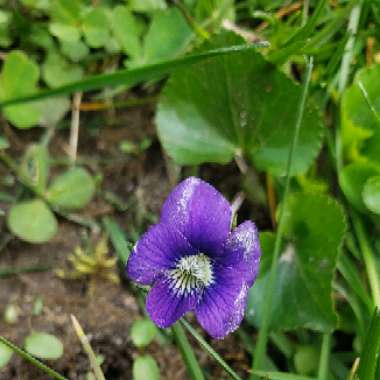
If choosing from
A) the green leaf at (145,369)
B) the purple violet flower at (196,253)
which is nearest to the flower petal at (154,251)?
the purple violet flower at (196,253)

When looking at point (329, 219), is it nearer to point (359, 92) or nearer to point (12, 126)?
point (359, 92)

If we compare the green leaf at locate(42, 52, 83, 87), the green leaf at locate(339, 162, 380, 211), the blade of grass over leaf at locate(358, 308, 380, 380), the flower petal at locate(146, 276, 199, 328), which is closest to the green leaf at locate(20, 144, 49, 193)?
the green leaf at locate(42, 52, 83, 87)

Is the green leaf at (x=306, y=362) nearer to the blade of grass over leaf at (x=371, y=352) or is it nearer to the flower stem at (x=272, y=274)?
the flower stem at (x=272, y=274)

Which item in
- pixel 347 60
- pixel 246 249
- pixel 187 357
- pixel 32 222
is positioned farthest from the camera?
pixel 347 60

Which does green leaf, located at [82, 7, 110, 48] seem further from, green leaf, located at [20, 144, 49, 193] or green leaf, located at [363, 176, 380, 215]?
green leaf, located at [363, 176, 380, 215]

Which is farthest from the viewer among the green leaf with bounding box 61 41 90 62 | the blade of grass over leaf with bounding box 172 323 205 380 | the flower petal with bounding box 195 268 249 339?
the green leaf with bounding box 61 41 90 62

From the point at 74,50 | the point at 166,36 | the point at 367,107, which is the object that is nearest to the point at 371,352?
the point at 367,107

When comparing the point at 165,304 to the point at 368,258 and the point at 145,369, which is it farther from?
the point at 368,258
